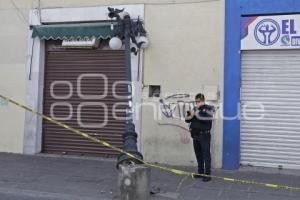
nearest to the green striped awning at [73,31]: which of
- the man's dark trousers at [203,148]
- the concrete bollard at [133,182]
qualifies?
the man's dark trousers at [203,148]

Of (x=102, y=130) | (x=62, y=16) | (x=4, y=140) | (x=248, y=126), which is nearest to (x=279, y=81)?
(x=248, y=126)

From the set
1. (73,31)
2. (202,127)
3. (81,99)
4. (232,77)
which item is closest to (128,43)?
(202,127)

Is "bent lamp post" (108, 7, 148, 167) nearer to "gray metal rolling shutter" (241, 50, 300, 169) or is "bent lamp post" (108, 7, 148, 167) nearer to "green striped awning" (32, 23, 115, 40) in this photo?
"green striped awning" (32, 23, 115, 40)

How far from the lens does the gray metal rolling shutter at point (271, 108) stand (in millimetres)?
10867

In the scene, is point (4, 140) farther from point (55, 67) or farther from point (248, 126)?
point (248, 126)

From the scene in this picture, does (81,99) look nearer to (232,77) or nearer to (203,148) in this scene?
(232,77)

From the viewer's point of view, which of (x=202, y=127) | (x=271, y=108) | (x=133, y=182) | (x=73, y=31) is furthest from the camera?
(x=73, y=31)

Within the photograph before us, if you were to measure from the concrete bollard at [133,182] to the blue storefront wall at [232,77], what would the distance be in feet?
12.0

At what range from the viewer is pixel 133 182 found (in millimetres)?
7832

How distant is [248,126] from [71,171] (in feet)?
13.2

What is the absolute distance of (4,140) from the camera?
12867 mm

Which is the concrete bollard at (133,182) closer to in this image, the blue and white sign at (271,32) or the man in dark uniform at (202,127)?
the man in dark uniform at (202,127)

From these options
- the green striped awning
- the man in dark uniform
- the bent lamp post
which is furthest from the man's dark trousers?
the green striped awning

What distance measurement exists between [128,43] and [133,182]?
326cm
